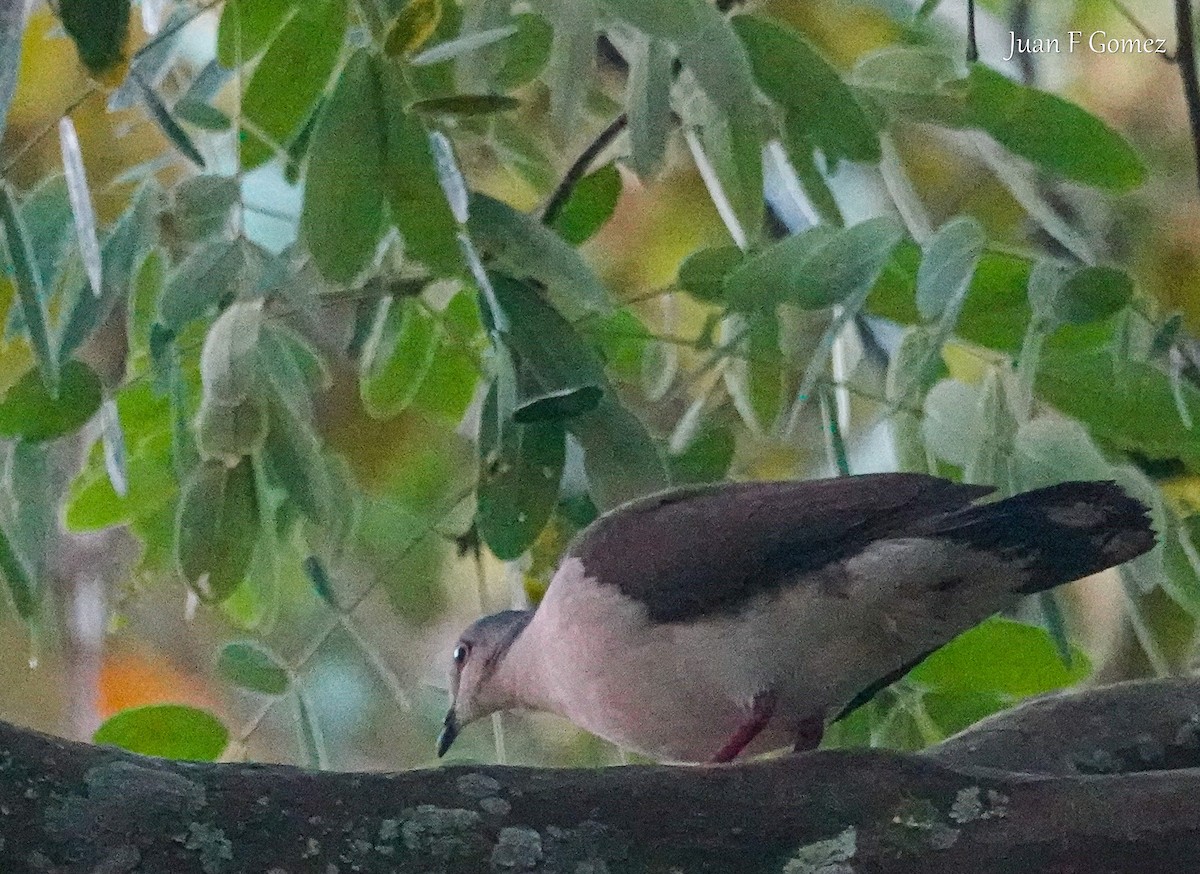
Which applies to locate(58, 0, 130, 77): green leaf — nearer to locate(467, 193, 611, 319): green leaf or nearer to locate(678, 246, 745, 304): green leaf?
locate(467, 193, 611, 319): green leaf

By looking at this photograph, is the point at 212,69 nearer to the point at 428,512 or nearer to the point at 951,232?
the point at 428,512

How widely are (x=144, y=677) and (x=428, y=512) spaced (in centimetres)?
58

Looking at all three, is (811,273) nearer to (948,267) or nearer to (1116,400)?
(948,267)

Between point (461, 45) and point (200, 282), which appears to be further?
point (200, 282)

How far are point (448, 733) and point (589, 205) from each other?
0.52 metres

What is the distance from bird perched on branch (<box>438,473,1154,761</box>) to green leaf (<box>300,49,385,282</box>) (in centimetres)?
27

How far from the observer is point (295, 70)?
36.8 inches

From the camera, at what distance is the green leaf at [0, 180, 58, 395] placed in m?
0.80

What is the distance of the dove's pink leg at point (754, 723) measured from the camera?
3.16 ft

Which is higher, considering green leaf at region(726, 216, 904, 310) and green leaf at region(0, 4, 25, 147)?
green leaf at region(0, 4, 25, 147)

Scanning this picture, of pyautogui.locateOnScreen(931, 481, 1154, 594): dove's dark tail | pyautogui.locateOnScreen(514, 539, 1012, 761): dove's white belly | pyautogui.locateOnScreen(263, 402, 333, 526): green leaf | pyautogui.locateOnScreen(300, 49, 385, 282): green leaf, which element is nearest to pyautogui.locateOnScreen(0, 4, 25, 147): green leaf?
pyautogui.locateOnScreen(300, 49, 385, 282): green leaf

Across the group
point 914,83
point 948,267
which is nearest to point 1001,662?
point 948,267

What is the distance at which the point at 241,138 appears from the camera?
1.02 metres

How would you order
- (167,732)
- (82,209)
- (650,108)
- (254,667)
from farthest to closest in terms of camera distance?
(254,667)
(167,732)
(650,108)
(82,209)
